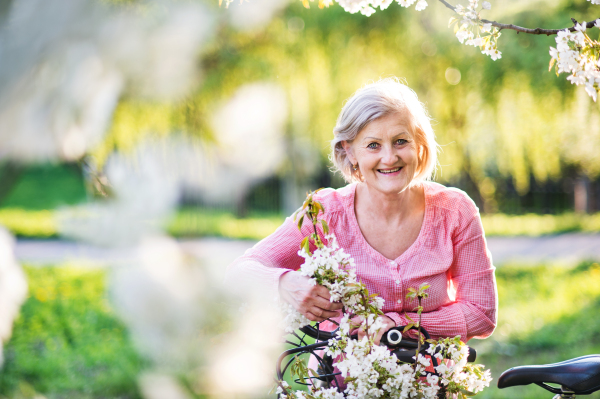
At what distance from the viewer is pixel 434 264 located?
1629 millimetres

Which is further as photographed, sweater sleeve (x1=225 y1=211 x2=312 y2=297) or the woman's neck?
the woman's neck

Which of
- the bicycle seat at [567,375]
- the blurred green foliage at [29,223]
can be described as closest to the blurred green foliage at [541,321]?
the bicycle seat at [567,375]

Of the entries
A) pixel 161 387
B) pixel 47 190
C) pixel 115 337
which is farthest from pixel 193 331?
pixel 47 190

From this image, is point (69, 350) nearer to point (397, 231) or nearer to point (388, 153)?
point (397, 231)

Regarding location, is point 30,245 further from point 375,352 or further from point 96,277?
point 375,352

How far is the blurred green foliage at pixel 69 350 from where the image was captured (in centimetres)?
401

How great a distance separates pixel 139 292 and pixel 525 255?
633 cm

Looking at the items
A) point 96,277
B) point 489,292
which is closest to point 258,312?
point 489,292

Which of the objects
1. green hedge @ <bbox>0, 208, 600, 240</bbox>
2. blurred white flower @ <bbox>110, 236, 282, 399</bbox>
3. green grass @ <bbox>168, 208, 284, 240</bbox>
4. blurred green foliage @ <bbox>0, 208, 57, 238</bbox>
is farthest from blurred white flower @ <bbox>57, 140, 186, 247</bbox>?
blurred green foliage @ <bbox>0, 208, 57, 238</bbox>

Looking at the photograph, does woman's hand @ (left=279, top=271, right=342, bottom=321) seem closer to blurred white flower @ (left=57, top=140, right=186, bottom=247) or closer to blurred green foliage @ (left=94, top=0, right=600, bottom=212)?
blurred green foliage @ (left=94, top=0, right=600, bottom=212)

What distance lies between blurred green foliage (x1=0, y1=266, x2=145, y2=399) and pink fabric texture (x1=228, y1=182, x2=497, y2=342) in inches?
112

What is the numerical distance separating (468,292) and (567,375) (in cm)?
35

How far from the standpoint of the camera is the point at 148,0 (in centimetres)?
382

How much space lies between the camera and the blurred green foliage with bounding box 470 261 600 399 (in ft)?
14.2
